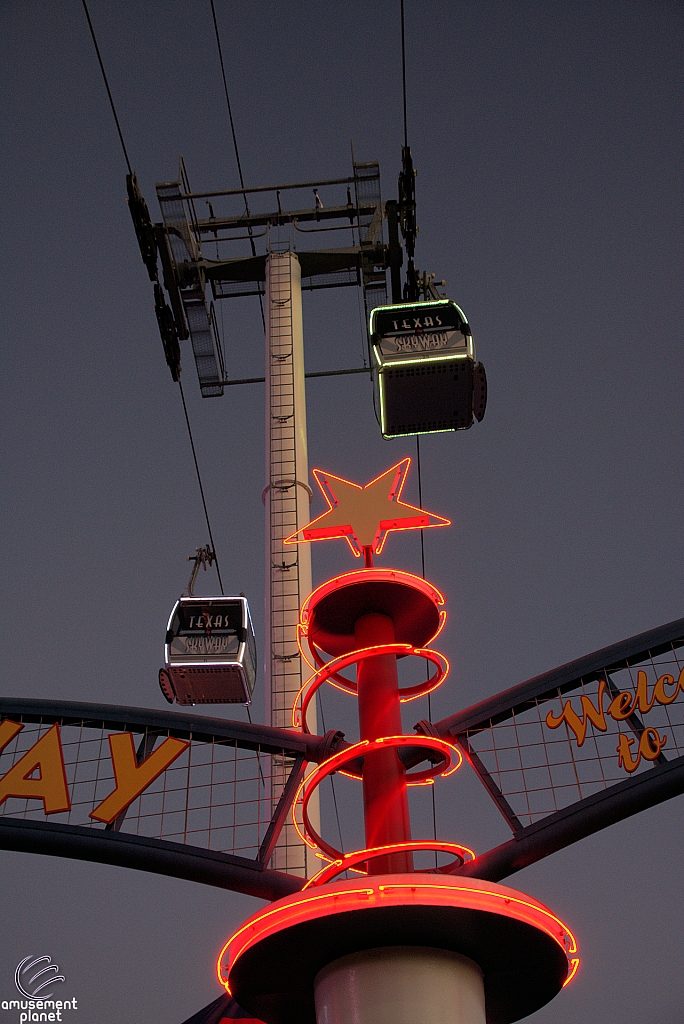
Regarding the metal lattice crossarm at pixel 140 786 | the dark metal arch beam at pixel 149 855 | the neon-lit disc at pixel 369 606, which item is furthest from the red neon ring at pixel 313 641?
the dark metal arch beam at pixel 149 855

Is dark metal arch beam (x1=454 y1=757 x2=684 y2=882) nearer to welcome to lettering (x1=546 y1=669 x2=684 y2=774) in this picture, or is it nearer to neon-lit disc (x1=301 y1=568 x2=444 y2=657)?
welcome to lettering (x1=546 y1=669 x2=684 y2=774)

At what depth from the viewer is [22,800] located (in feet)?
24.2

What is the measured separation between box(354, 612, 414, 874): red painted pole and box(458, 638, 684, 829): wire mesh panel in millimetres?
885

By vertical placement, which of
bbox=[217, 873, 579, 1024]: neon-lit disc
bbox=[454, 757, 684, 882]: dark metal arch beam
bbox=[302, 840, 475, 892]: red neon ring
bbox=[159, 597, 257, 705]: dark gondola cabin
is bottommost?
bbox=[217, 873, 579, 1024]: neon-lit disc

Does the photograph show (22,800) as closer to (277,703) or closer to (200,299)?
(277,703)

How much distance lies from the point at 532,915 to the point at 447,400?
220 inches

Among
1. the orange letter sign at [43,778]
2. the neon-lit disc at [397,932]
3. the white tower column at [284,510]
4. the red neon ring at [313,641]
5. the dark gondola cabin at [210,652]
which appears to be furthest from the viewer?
the dark gondola cabin at [210,652]

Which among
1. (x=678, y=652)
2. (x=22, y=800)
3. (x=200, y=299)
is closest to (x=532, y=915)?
(x=678, y=652)

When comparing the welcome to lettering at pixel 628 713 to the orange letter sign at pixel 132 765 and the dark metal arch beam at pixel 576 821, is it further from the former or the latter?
the orange letter sign at pixel 132 765

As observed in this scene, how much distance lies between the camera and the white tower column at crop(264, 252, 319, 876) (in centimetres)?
849

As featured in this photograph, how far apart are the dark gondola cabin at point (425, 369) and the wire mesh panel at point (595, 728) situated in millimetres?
3403

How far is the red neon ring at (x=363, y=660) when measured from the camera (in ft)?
20.5

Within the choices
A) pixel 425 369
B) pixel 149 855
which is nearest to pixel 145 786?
pixel 149 855

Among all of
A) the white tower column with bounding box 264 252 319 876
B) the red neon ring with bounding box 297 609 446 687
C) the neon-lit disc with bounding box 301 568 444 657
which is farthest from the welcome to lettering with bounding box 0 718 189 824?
the neon-lit disc with bounding box 301 568 444 657
